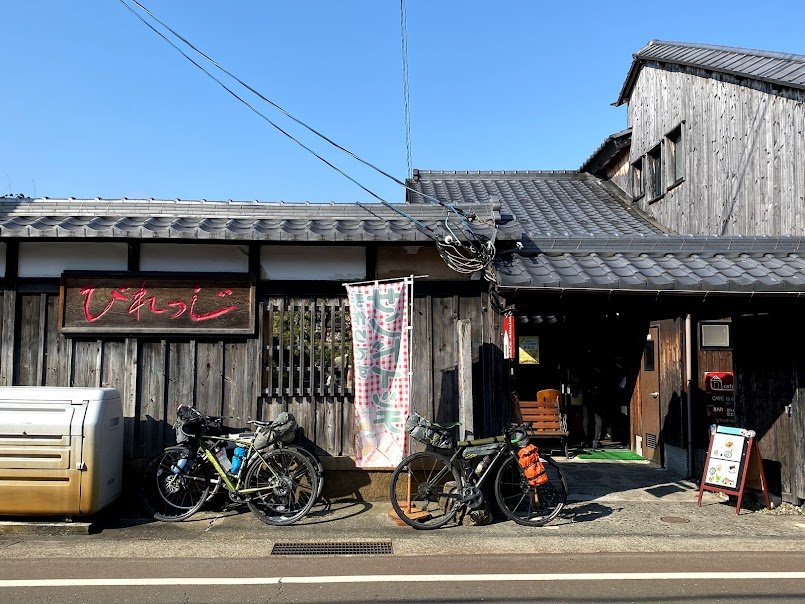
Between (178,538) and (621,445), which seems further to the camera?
(621,445)

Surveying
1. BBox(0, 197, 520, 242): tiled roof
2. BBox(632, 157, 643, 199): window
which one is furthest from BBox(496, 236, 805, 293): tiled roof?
BBox(632, 157, 643, 199): window

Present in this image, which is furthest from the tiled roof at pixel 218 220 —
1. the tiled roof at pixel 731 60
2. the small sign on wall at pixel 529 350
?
the small sign on wall at pixel 529 350

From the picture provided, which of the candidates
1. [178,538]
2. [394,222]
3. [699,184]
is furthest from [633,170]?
[178,538]

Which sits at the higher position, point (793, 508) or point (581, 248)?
point (581, 248)

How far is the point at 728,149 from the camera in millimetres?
12609

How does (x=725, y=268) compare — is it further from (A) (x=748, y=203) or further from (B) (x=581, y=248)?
(A) (x=748, y=203)

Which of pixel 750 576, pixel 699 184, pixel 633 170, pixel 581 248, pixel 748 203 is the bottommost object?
pixel 750 576

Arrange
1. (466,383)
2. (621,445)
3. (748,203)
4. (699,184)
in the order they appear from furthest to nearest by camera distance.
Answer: (621,445) < (699,184) < (748,203) < (466,383)

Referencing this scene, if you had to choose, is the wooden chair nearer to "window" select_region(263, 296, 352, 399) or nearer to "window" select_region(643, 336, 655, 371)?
"window" select_region(643, 336, 655, 371)

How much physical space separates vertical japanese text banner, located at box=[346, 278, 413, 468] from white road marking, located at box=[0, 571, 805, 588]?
2.57m

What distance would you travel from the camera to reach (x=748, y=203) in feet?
38.7

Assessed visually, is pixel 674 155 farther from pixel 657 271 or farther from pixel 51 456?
pixel 51 456

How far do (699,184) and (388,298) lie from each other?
28.0 feet

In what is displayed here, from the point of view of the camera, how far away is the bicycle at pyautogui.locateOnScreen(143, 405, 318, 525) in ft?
26.2
